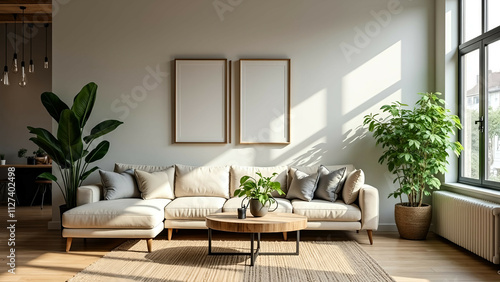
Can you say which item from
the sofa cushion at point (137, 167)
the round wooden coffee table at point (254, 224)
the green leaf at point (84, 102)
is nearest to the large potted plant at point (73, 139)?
the green leaf at point (84, 102)

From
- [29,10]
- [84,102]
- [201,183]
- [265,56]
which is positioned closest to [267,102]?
[265,56]

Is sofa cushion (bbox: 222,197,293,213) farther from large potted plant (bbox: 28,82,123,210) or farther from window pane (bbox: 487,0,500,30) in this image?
window pane (bbox: 487,0,500,30)

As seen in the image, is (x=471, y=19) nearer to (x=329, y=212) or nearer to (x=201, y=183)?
(x=329, y=212)

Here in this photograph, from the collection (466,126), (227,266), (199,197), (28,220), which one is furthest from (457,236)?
(28,220)

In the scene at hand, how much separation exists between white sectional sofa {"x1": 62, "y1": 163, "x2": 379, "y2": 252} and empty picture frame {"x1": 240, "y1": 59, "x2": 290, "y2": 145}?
19.6 inches

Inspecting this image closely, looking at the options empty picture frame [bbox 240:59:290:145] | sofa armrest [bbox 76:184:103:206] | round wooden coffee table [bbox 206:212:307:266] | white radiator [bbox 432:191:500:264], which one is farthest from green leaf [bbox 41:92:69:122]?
white radiator [bbox 432:191:500:264]

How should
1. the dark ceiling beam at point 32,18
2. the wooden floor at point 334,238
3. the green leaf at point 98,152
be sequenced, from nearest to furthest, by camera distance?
the wooden floor at point 334,238 → the green leaf at point 98,152 → the dark ceiling beam at point 32,18

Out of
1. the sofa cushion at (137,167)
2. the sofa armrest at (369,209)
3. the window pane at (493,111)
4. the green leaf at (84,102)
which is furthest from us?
the sofa cushion at (137,167)

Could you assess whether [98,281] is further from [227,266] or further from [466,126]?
[466,126]

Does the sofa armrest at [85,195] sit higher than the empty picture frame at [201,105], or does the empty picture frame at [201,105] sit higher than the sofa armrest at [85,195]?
the empty picture frame at [201,105]

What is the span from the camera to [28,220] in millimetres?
6512

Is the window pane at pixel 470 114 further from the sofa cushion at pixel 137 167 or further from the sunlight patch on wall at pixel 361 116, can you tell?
the sofa cushion at pixel 137 167

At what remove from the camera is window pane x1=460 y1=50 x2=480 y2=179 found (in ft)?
16.4

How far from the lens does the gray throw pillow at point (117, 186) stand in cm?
515
